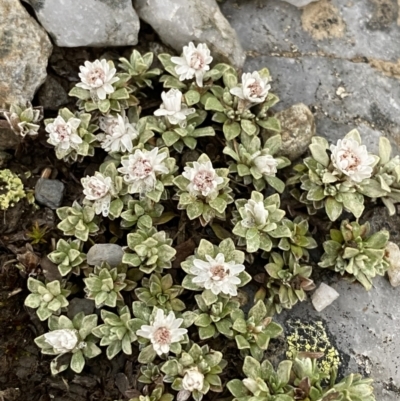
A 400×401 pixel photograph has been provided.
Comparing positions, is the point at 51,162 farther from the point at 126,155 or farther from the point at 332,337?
the point at 332,337

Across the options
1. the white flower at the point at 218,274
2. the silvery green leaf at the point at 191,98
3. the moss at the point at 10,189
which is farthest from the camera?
the silvery green leaf at the point at 191,98

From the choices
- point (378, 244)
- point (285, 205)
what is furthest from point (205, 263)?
point (378, 244)

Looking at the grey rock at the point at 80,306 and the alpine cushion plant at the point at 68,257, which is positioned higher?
the alpine cushion plant at the point at 68,257

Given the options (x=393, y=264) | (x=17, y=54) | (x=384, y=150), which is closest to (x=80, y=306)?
(x=17, y=54)

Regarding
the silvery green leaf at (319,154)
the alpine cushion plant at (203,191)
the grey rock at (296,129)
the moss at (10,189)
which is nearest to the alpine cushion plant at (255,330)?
the alpine cushion plant at (203,191)

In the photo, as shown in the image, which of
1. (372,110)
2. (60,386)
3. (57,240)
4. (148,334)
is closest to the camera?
(148,334)

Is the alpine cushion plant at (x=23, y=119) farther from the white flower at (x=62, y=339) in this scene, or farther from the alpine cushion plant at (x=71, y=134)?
the white flower at (x=62, y=339)
